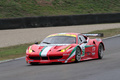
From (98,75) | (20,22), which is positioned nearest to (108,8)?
(20,22)

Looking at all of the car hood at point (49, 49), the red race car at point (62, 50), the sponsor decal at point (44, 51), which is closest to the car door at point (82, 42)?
the red race car at point (62, 50)

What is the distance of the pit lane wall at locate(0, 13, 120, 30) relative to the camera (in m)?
26.9

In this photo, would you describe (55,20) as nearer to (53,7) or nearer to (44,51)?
(53,7)

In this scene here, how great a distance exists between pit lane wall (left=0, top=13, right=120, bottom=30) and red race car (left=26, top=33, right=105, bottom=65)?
14.9 m

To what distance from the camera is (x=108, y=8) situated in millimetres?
42281

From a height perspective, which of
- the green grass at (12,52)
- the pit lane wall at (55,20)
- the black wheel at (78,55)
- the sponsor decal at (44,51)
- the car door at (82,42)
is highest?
the pit lane wall at (55,20)

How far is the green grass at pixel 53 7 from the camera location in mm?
35406

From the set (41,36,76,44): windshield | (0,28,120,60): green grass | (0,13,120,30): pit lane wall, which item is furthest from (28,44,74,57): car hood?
(0,13,120,30): pit lane wall

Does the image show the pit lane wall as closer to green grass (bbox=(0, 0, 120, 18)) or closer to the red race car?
green grass (bbox=(0, 0, 120, 18))

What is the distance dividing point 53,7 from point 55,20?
10388 millimetres

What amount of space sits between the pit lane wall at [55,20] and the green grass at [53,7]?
19.8ft

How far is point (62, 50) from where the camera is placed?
1101 centimetres

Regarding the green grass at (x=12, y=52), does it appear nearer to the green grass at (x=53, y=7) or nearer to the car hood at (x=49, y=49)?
the car hood at (x=49, y=49)

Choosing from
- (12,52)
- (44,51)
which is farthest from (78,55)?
(12,52)
